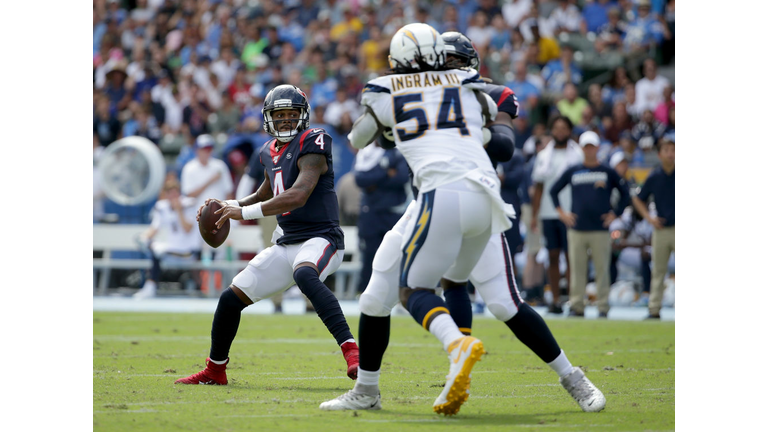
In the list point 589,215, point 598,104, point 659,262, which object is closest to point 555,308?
point 589,215

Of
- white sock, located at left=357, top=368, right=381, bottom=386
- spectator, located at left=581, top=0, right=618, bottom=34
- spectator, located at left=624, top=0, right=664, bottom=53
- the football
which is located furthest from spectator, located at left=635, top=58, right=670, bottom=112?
white sock, located at left=357, top=368, right=381, bottom=386

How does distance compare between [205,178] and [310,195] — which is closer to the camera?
[310,195]

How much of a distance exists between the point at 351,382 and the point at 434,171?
6.04ft

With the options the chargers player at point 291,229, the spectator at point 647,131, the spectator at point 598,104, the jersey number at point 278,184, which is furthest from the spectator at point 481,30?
the jersey number at point 278,184

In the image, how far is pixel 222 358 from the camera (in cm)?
551

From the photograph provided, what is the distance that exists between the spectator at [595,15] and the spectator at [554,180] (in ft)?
19.2

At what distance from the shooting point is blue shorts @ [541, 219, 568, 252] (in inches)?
443

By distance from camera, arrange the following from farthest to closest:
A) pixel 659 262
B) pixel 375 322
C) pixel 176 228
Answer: pixel 176 228, pixel 659 262, pixel 375 322

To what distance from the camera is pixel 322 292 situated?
5.47m

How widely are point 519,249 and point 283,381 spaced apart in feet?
18.1

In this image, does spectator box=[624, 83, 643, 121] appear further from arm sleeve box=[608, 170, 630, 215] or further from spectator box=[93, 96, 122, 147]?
spectator box=[93, 96, 122, 147]

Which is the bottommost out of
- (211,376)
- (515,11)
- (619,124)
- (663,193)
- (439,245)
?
(211,376)

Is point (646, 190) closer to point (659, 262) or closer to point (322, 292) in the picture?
point (659, 262)

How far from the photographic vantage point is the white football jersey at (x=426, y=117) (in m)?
4.40
